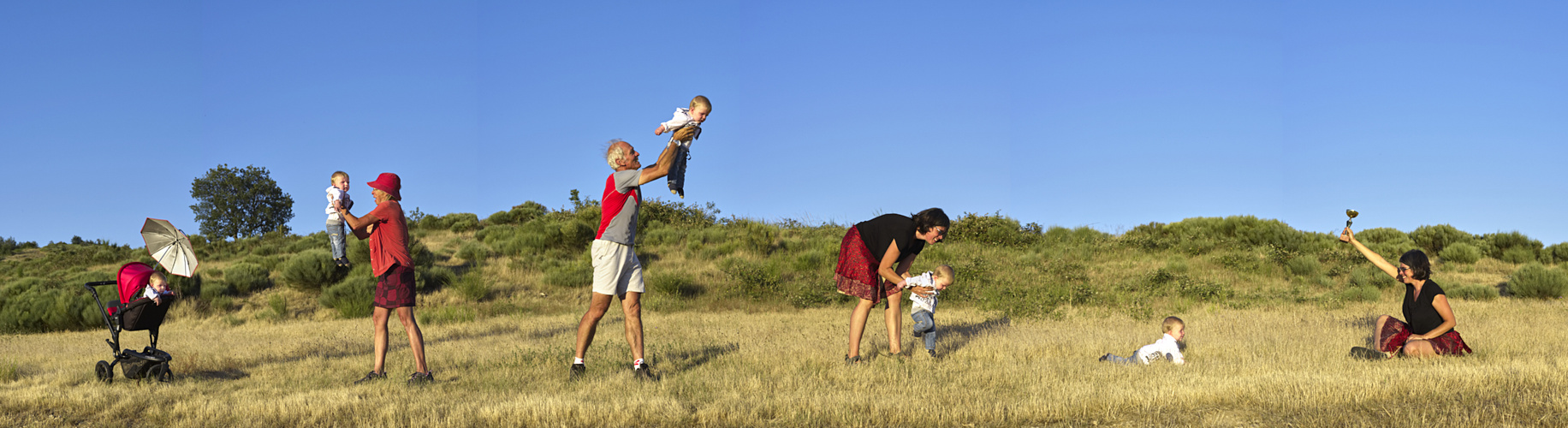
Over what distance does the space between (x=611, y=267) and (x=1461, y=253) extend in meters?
23.9

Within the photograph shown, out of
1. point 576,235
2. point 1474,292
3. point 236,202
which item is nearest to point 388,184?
point 576,235

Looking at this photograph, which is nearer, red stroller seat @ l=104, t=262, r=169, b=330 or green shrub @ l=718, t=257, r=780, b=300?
red stroller seat @ l=104, t=262, r=169, b=330

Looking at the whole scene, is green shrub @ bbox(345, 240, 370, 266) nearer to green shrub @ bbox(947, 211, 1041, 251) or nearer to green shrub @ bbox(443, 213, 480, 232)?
green shrub @ bbox(443, 213, 480, 232)

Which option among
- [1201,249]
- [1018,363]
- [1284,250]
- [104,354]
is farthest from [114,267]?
[1284,250]

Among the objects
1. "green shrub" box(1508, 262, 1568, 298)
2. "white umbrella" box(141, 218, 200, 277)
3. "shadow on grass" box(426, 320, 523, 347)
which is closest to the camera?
"white umbrella" box(141, 218, 200, 277)

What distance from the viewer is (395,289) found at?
23.6 feet

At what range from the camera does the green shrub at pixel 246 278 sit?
1867 cm

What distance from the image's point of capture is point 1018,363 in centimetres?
779

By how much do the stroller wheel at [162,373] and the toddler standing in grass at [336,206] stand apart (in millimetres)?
1557

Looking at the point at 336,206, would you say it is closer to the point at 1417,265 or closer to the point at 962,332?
the point at 962,332

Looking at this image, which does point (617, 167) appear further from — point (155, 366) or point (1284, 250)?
point (1284, 250)

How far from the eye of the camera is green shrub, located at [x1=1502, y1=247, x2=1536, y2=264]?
22969mm

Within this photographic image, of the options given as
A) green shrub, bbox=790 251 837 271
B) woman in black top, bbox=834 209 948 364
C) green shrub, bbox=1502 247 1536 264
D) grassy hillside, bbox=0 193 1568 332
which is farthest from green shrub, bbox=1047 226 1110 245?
woman in black top, bbox=834 209 948 364

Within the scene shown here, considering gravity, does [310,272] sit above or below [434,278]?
above
